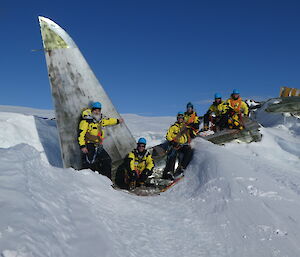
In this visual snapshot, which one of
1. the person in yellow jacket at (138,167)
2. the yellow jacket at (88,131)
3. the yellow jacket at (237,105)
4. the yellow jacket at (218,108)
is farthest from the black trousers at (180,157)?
the yellow jacket at (237,105)

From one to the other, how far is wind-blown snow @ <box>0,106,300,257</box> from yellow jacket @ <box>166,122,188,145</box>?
4.01 ft

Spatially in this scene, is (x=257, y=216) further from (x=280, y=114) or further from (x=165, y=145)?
(x=280, y=114)

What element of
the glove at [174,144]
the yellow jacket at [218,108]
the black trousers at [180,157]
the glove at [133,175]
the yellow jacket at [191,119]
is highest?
the yellow jacket at [218,108]

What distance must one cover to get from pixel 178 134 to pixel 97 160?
2665mm

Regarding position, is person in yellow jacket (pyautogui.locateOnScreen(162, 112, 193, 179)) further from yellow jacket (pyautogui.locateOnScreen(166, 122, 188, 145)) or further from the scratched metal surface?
the scratched metal surface

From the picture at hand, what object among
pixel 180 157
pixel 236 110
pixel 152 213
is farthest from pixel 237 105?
pixel 152 213

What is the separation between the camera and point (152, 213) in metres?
5.19

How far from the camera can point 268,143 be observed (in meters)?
10.4

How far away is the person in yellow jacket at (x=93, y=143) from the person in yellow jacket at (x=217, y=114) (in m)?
4.77

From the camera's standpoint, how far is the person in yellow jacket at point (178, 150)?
8391mm

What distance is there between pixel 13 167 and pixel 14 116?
677 centimetres

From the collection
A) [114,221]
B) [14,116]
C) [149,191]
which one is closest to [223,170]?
[149,191]

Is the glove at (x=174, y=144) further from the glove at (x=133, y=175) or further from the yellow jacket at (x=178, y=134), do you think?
the glove at (x=133, y=175)

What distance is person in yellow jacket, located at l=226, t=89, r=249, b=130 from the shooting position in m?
10.3
